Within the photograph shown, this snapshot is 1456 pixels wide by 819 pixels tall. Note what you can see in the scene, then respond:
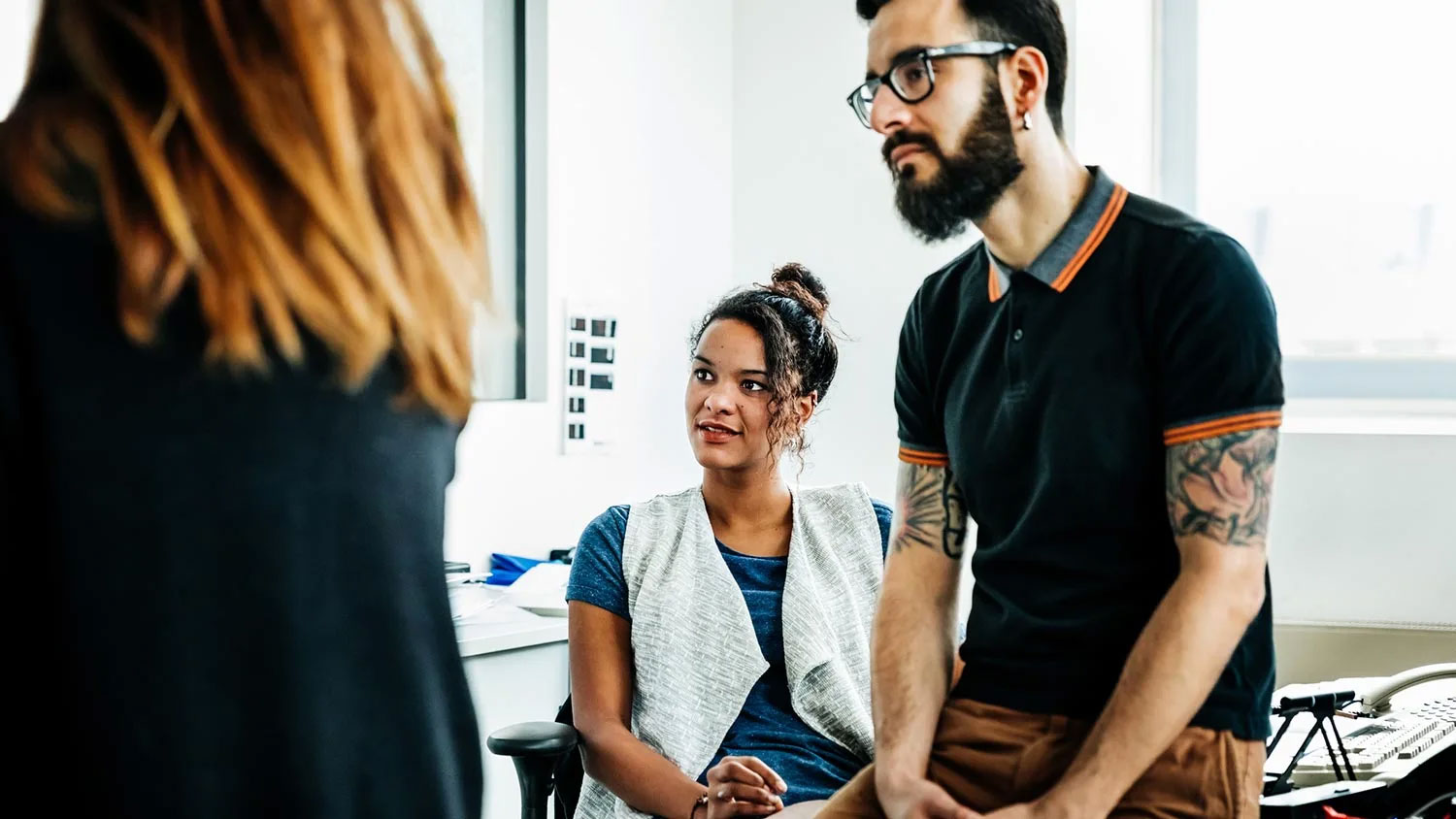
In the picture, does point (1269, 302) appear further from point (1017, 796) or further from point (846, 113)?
point (846, 113)

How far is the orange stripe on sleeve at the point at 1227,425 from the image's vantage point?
1264 mm

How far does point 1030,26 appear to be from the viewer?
4.72 ft

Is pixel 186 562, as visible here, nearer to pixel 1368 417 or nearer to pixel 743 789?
pixel 743 789

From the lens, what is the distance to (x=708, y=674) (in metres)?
2.03

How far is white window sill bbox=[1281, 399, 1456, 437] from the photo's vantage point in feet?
10.2

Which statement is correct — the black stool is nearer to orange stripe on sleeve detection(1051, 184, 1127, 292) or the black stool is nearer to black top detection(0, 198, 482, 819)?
orange stripe on sleeve detection(1051, 184, 1127, 292)

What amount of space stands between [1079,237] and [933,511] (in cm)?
38

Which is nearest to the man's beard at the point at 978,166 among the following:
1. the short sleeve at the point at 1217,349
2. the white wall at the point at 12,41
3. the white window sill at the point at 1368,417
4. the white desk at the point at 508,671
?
the short sleeve at the point at 1217,349

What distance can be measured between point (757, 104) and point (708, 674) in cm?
222

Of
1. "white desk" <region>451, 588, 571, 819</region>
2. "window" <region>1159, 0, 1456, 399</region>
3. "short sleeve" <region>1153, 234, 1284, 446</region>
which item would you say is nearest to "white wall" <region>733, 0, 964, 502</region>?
"window" <region>1159, 0, 1456, 399</region>

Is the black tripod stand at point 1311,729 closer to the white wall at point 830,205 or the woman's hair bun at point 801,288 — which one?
the woman's hair bun at point 801,288

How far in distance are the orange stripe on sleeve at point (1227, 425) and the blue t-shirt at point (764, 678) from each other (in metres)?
0.91

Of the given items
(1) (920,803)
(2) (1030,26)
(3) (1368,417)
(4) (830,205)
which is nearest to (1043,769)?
(1) (920,803)

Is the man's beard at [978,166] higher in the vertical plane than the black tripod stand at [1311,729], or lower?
higher
